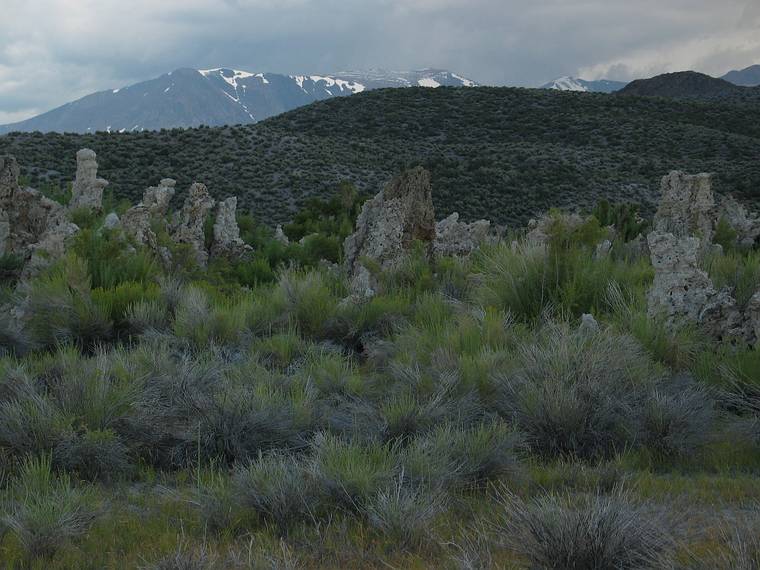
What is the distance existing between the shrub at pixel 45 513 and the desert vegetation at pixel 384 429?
11 millimetres

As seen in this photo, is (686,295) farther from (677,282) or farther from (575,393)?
(575,393)

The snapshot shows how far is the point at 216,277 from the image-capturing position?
843cm

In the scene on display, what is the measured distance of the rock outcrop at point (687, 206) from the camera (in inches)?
390

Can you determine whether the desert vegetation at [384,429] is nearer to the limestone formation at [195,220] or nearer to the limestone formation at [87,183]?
the limestone formation at [195,220]

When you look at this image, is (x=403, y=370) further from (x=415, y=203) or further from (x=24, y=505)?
(x=415, y=203)

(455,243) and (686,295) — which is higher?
(455,243)

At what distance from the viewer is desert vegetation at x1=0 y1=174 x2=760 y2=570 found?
2.77 meters

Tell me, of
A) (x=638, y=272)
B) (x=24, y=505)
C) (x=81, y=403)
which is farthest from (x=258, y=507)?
(x=638, y=272)

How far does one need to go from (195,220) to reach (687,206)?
6916mm

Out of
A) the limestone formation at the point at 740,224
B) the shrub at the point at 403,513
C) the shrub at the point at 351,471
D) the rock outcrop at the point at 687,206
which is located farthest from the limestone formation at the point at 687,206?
the shrub at the point at 403,513

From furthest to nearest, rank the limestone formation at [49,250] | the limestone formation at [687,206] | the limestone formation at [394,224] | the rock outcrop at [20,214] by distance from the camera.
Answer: the limestone formation at [687,206] < the rock outcrop at [20,214] < the limestone formation at [394,224] < the limestone formation at [49,250]

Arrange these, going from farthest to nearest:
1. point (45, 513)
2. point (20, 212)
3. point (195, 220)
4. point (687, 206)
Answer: point (195, 220)
point (20, 212)
point (687, 206)
point (45, 513)

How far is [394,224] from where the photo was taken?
8.52 metres

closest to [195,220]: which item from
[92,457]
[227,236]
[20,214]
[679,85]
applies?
[227,236]
